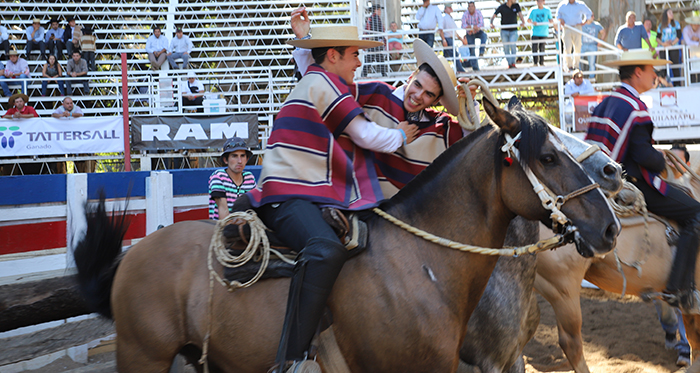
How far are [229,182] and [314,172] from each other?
247 cm

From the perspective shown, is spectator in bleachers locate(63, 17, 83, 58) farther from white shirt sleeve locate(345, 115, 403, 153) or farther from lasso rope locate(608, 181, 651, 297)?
white shirt sleeve locate(345, 115, 403, 153)

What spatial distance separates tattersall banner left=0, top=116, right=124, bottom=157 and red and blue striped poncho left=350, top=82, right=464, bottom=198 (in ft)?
26.5

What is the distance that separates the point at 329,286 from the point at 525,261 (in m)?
1.37

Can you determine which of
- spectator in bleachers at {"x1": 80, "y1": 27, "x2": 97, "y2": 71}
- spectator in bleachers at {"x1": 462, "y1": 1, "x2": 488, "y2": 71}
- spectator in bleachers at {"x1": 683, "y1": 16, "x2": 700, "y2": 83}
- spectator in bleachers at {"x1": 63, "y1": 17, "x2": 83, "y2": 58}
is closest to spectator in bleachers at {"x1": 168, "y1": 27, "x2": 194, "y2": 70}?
spectator in bleachers at {"x1": 80, "y1": 27, "x2": 97, "y2": 71}

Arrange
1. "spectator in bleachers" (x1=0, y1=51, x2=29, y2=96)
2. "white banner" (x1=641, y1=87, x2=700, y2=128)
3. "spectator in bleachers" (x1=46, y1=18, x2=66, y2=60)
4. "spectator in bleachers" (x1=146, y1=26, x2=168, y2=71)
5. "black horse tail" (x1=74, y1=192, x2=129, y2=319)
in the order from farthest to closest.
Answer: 1. "spectator in bleachers" (x1=146, y1=26, x2=168, y2=71)
2. "spectator in bleachers" (x1=46, y1=18, x2=66, y2=60)
3. "spectator in bleachers" (x1=0, y1=51, x2=29, y2=96)
4. "white banner" (x1=641, y1=87, x2=700, y2=128)
5. "black horse tail" (x1=74, y1=192, x2=129, y2=319)

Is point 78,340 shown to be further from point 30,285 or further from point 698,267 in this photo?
point 698,267

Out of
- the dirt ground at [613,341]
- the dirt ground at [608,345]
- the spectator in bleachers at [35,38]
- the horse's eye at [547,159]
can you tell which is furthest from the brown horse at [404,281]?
the spectator in bleachers at [35,38]

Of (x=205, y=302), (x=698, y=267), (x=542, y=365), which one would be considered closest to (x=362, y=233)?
(x=205, y=302)

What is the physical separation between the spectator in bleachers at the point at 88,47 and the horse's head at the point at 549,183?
1674 centimetres

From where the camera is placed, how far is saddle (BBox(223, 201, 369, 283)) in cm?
262

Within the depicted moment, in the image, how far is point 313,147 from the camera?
269 cm

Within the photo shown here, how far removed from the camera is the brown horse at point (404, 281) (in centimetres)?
240

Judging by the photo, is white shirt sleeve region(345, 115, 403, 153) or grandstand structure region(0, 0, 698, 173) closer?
white shirt sleeve region(345, 115, 403, 153)

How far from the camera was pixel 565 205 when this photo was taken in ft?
7.64
